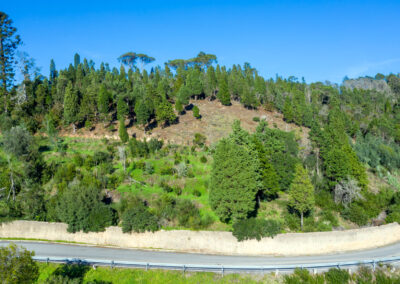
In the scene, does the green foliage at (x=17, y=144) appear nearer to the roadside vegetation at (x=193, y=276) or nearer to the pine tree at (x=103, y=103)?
the pine tree at (x=103, y=103)

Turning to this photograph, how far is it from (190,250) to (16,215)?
55.3 ft

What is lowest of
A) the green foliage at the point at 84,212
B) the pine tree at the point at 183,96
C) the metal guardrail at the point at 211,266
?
the metal guardrail at the point at 211,266

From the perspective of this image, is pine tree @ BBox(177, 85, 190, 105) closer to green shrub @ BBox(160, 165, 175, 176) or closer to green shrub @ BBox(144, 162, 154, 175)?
green shrub @ BBox(160, 165, 175, 176)

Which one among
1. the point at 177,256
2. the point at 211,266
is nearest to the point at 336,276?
the point at 211,266

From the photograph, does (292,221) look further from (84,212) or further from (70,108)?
(70,108)

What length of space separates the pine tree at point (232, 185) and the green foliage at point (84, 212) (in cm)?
964

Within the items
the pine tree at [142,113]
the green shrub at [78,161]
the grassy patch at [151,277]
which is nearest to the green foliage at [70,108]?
the pine tree at [142,113]

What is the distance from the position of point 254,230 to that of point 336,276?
6.46 m

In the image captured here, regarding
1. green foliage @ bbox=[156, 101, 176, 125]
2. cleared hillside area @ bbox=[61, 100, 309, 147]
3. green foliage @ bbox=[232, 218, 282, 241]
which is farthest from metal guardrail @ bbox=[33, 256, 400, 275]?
green foliage @ bbox=[156, 101, 176, 125]

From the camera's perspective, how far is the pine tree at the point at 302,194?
2542 centimetres

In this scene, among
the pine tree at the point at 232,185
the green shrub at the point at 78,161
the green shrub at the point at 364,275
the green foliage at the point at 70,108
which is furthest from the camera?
the green foliage at the point at 70,108

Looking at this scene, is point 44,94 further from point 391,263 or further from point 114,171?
point 391,263

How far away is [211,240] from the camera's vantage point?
21.8 m

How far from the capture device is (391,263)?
Answer: 19406 millimetres
